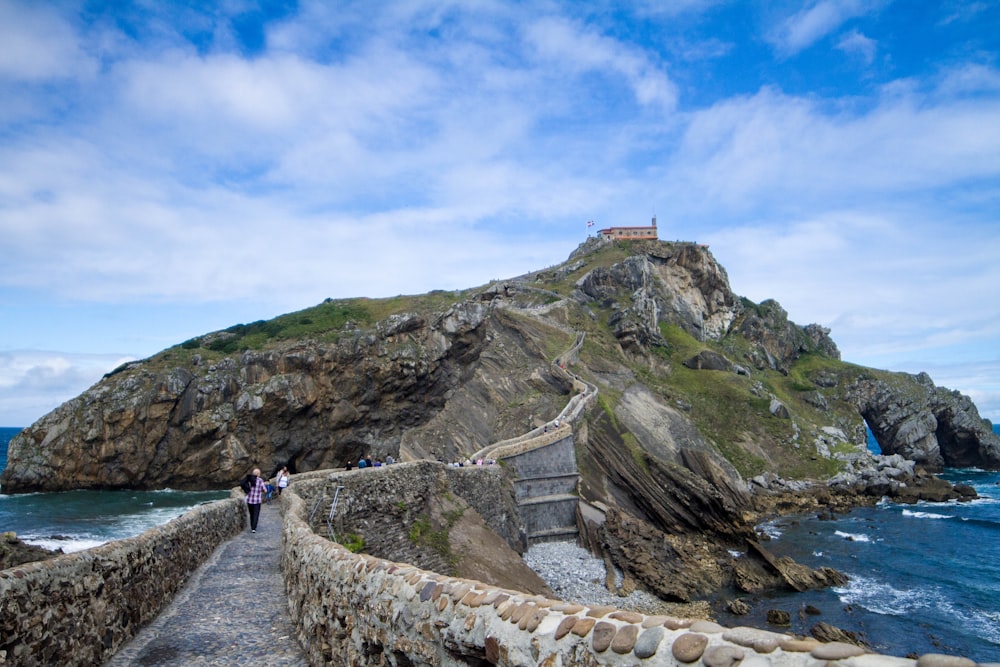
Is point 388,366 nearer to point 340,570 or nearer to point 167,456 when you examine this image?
point 167,456

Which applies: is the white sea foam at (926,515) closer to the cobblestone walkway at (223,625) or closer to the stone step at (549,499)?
the stone step at (549,499)

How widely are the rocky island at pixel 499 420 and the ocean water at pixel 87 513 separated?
3574 mm

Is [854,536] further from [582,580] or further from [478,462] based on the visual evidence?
[478,462]

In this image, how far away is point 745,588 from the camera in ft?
93.1

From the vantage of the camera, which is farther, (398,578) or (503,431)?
(503,431)

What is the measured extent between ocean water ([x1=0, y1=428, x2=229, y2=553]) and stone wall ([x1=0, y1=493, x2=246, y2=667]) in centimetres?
1929

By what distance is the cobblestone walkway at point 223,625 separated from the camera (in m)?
7.35

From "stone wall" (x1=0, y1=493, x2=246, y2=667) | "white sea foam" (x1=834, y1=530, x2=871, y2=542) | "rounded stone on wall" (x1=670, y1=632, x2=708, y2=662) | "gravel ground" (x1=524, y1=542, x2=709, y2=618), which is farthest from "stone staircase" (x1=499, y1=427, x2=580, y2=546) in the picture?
"rounded stone on wall" (x1=670, y1=632, x2=708, y2=662)

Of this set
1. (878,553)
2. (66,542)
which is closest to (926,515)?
(878,553)

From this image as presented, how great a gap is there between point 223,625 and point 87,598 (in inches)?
95.5

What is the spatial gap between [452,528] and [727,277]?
292 feet

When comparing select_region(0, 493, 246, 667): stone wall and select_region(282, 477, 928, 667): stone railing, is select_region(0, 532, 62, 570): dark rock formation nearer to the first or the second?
select_region(0, 493, 246, 667): stone wall

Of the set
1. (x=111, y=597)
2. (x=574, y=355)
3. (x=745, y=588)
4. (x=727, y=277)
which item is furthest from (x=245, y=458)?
(x=727, y=277)

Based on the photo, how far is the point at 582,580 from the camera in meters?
28.4
